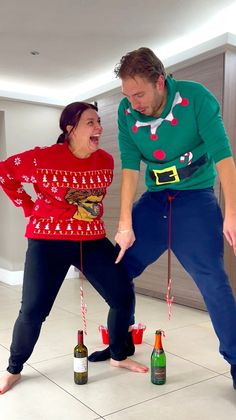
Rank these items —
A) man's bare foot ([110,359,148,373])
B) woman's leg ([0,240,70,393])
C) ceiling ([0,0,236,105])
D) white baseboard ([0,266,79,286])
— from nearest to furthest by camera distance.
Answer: woman's leg ([0,240,70,393])
man's bare foot ([110,359,148,373])
ceiling ([0,0,236,105])
white baseboard ([0,266,79,286])

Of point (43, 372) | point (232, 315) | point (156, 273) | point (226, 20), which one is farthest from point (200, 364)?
point (226, 20)

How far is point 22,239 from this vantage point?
4375 millimetres

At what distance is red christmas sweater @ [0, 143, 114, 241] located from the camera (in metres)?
1.83

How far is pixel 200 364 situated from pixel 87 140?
4.11 feet

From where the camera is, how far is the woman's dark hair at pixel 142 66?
1588 mm

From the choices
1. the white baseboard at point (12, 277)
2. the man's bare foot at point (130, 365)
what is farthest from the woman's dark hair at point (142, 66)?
the white baseboard at point (12, 277)

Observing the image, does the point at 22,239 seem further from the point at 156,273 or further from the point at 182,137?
the point at 182,137

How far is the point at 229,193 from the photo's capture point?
1558mm

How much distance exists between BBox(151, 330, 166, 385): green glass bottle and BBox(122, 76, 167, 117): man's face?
98 centimetres

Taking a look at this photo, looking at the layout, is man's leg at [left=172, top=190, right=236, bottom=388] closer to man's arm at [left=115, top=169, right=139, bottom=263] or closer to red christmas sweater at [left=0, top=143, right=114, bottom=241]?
man's arm at [left=115, top=169, right=139, bottom=263]

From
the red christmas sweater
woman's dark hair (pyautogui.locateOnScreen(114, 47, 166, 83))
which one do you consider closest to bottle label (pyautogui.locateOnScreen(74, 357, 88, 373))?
the red christmas sweater

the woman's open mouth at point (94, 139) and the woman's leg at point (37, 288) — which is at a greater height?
the woman's open mouth at point (94, 139)

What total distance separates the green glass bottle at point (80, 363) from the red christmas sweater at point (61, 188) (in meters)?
0.45

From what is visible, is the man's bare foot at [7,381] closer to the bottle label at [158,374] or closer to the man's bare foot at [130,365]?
the man's bare foot at [130,365]
